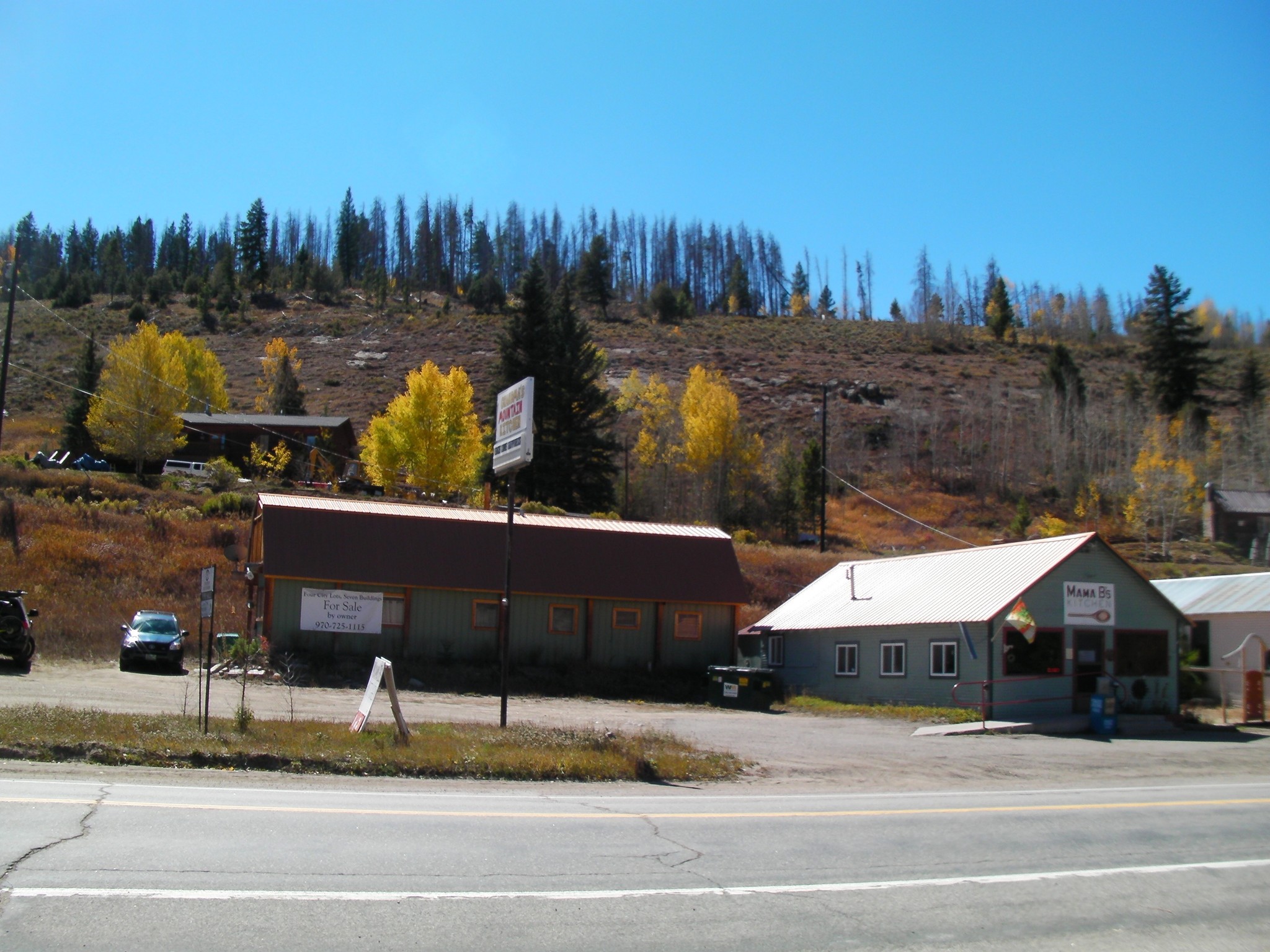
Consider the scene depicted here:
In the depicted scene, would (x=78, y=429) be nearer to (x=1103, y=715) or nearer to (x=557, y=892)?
(x=1103, y=715)

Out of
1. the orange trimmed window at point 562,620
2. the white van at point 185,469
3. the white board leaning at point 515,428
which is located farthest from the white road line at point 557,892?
the white van at point 185,469

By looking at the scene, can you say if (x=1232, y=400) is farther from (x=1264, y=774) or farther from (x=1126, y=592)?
(x=1264, y=774)

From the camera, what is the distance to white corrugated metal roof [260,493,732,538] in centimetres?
3244

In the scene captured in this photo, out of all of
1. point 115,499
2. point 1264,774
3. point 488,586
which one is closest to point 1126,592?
point 1264,774

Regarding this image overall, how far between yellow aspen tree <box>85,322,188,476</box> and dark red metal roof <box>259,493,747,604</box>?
31540 mm

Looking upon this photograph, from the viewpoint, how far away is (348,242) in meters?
164

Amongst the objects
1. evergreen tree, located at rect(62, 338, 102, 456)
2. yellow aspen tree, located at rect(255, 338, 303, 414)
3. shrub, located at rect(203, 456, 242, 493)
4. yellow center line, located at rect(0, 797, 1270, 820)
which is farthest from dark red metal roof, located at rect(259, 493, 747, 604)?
yellow aspen tree, located at rect(255, 338, 303, 414)

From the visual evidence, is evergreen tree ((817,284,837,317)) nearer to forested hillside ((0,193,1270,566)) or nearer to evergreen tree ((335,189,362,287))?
forested hillside ((0,193,1270,566))

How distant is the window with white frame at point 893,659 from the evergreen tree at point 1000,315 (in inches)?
4659

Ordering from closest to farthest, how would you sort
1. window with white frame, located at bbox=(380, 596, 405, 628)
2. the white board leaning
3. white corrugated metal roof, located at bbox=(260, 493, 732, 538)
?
the white board leaning, window with white frame, located at bbox=(380, 596, 405, 628), white corrugated metal roof, located at bbox=(260, 493, 732, 538)

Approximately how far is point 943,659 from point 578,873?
22.7 m

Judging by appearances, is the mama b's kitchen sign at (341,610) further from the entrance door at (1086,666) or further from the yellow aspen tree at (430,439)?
the yellow aspen tree at (430,439)

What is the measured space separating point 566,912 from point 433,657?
1037 inches

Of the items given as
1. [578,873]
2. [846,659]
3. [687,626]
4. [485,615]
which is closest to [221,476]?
[485,615]
